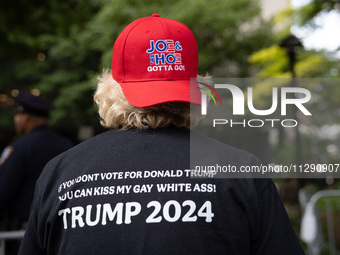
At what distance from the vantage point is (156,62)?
161cm

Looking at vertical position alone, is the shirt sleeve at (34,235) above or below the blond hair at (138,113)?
below

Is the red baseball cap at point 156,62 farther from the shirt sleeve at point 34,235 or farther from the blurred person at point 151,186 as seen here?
the shirt sleeve at point 34,235

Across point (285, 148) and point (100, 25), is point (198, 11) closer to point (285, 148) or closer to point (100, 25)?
point (100, 25)

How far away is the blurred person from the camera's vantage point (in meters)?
1.43

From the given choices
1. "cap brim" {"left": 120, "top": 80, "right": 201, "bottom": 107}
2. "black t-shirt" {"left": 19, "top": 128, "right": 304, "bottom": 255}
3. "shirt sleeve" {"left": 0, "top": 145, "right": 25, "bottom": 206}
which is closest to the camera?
"black t-shirt" {"left": 19, "top": 128, "right": 304, "bottom": 255}

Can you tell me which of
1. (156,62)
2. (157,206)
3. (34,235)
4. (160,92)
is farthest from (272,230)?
(34,235)

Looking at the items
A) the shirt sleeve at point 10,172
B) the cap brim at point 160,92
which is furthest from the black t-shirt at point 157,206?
the shirt sleeve at point 10,172

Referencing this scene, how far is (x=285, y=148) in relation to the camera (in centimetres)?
1595

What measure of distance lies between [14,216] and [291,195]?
747 centimetres

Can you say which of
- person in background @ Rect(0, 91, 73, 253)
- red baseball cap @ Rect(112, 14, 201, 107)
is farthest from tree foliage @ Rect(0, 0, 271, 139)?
red baseball cap @ Rect(112, 14, 201, 107)

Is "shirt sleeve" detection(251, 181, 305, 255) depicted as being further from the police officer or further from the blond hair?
the police officer

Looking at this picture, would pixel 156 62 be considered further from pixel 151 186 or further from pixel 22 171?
pixel 22 171

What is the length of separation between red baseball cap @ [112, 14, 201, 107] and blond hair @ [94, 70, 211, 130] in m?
0.04

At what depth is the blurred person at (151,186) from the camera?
1.43 metres
